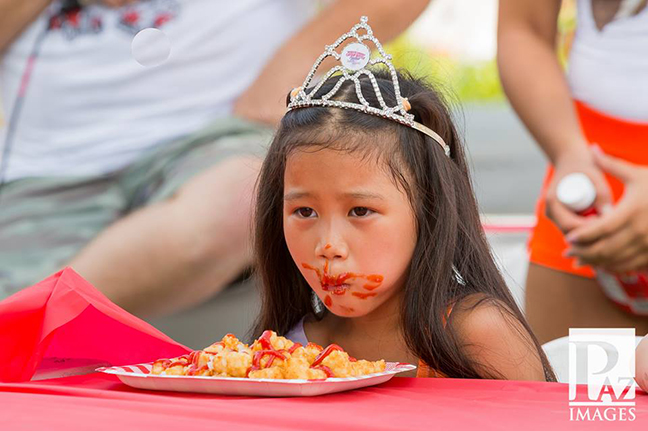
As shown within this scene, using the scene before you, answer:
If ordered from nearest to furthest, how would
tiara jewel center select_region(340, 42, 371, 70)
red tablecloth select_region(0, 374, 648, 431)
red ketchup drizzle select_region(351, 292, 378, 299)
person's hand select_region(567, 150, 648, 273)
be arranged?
red tablecloth select_region(0, 374, 648, 431) < red ketchup drizzle select_region(351, 292, 378, 299) < tiara jewel center select_region(340, 42, 371, 70) < person's hand select_region(567, 150, 648, 273)

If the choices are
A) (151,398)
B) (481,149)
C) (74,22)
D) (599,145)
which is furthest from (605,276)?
(481,149)

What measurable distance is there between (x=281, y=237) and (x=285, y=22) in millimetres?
1021

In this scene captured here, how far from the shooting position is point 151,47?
221 centimetres

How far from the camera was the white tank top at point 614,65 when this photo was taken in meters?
1.85

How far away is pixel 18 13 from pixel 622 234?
157 centimetres

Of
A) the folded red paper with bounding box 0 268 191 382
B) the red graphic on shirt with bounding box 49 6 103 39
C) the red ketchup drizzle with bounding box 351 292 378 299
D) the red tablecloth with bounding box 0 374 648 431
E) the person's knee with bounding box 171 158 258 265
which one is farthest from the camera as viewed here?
the red graphic on shirt with bounding box 49 6 103 39

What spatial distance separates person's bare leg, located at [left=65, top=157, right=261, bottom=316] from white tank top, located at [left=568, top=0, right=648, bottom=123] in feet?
2.28

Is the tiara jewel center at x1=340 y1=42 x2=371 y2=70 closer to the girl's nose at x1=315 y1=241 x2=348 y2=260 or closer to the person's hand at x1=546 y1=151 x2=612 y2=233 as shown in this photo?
the girl's nose at x1=315 y1=241 x2=348 y2=260

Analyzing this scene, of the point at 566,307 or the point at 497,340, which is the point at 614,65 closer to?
the point at 566,307

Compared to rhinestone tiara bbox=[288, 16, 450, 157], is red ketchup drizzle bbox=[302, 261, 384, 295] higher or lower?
lower

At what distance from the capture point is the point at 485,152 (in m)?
6.79

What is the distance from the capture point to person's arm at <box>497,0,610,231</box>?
5.95ft

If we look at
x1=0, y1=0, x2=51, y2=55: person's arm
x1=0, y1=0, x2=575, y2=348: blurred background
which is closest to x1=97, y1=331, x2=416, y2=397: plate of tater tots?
x1=0, y1=0, x2=575, y2=348: blurred background

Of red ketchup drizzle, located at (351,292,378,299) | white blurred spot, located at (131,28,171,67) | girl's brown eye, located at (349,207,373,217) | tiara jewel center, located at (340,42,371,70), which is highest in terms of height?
white blurred spot, located at (131,28,171,67)
